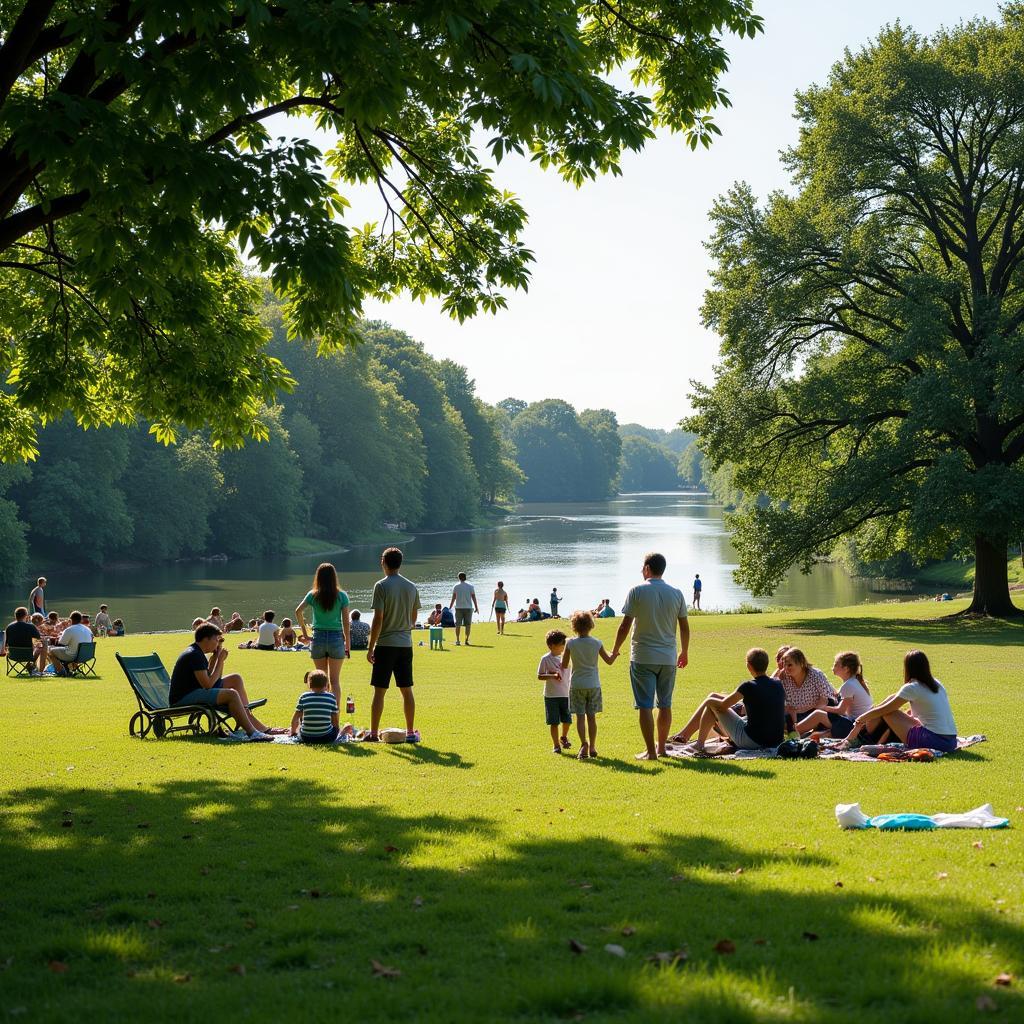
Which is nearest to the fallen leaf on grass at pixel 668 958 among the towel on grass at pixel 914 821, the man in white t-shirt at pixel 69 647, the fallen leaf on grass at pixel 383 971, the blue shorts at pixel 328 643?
the fallen leaf on grass at pixel 383 971

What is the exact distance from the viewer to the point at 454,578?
6088 centimetres

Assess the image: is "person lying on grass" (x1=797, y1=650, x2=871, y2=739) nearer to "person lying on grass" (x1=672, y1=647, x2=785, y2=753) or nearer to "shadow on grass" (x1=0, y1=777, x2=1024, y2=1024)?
"person lying on grass" (x1=672, y1=647, x2=785, y2=753)

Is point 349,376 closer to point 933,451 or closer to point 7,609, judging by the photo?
point 7,609

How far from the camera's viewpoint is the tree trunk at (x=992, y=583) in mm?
31734

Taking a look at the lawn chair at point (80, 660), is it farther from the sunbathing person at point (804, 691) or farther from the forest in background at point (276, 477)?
the forest in background at point (276, 477)

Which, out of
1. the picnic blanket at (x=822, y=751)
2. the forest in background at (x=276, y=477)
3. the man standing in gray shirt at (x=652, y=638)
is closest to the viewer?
the man standing in gray shirt at (x=652, y=638)

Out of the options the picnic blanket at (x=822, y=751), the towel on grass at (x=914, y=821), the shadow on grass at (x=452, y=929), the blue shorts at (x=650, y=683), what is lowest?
the picnic blanket at (x=822, y=751)

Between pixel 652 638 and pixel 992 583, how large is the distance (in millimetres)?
24841

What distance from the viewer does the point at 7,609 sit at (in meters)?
45.8

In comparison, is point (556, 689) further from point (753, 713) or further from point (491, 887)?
point (491, 887)

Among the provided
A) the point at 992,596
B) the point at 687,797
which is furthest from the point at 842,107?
the point at 687,797

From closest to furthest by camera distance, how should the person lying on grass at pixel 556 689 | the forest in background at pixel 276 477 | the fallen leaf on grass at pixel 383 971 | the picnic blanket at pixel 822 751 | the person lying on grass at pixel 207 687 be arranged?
1. the fallen leaf on grass at pixel 383 971
2. the picnic blanket at pixel 822 751
3. the person lying on grass at pixel 556 689
4. the person lying on grass at pixel 207 687
5. the forest in background at pixel 276 477

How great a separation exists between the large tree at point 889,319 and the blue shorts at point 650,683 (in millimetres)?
20692

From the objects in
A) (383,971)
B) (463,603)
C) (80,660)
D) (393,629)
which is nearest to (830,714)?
(393,629)
